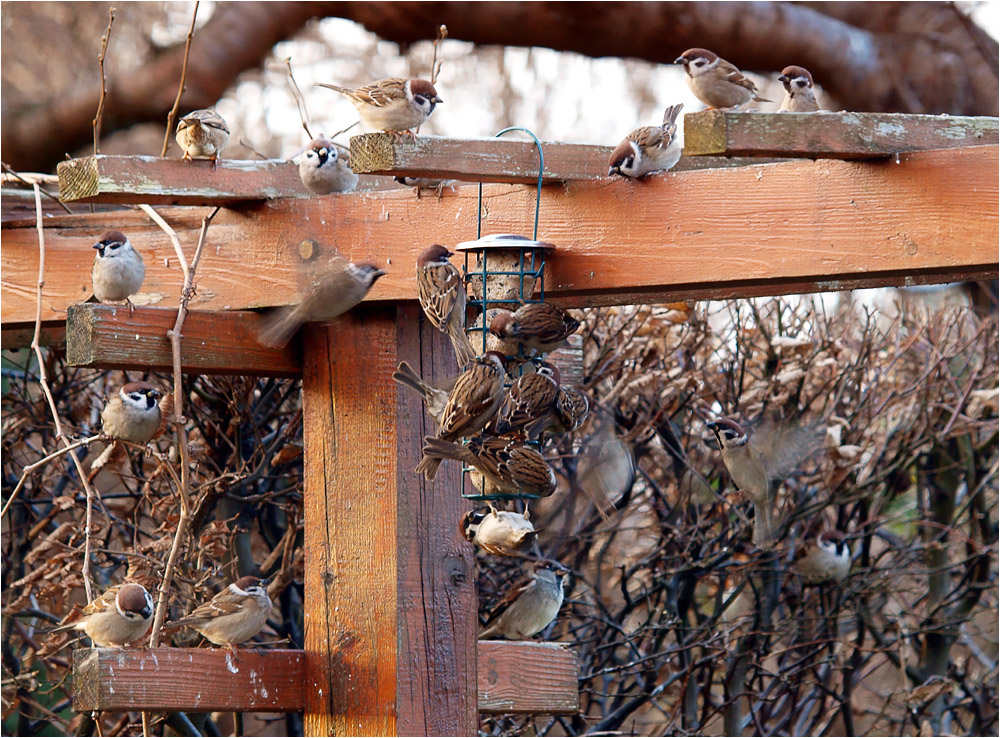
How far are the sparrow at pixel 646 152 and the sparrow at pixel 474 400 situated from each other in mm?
497

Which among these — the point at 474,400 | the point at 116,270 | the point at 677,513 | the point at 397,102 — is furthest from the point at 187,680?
the point at 677,513

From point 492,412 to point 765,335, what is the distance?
2402mm

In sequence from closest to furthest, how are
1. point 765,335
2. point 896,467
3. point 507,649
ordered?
point 507,649, point 765,335, point 896,467

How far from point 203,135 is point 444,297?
946 millimetres

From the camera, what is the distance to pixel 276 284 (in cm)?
328

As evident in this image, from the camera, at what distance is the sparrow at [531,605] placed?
154 inches

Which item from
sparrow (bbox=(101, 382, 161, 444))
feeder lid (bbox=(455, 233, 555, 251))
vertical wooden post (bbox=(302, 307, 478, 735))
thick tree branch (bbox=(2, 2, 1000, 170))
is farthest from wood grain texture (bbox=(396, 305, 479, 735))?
thick tree branch (bbox=(2, 2, 1000, 170))

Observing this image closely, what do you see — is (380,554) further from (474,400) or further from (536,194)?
(536,194)

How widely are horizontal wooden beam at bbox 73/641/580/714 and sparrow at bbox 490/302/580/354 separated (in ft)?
2.81

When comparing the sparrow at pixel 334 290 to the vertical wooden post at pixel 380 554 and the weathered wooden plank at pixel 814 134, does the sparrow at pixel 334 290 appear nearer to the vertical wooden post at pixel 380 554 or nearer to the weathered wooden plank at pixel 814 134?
the vertical wooden post at pixel 380 554

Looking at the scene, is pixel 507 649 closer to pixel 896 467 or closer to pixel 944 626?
pixel 896 467

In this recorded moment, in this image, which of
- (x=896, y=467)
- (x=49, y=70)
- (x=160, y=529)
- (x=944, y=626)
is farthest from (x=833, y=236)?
(x=49, y=70)

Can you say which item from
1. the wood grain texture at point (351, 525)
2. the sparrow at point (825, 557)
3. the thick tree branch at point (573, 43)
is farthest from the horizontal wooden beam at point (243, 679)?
the thick tree branch at point (573, 43)

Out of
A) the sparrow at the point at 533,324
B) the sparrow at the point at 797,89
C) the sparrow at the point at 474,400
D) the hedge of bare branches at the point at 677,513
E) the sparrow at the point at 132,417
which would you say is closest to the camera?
the sparrow at the point at 474,400
